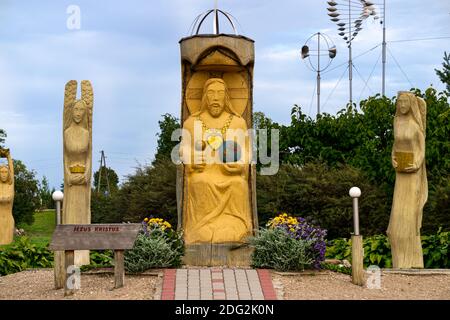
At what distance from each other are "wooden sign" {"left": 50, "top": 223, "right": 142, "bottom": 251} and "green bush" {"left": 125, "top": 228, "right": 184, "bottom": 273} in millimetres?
953

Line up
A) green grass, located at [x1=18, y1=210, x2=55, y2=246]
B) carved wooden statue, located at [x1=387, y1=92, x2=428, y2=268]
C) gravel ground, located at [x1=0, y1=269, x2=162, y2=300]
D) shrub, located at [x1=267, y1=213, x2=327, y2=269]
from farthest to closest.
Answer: green grass, located at [x1=18, y1=210, x2=55, y2=246]
carved wooden statue, located at [x1=387, y1=92, x2=428, y2=268]
shrub, located at [x1=267, y1=213, x2=327, y2=269]
gravel ground, located at [x1=0, y1=269, x2=162, y2=300]

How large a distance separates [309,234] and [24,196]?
2414 centimetres

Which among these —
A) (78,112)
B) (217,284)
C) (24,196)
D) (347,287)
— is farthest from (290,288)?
(24,196)

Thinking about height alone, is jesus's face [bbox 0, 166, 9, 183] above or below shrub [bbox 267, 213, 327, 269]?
above

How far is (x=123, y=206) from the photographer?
91.8 ft

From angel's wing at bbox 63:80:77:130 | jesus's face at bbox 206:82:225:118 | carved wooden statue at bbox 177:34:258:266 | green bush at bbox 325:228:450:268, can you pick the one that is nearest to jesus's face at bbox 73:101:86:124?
angel's wing at bbox 63:80:77:130

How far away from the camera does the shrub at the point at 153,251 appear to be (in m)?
12.3

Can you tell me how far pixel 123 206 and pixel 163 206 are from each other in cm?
352

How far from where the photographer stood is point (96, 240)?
11289 millimetres

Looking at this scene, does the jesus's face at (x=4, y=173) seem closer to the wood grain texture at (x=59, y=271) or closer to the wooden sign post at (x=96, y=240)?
the wood grain texture at (x=59, y=271)

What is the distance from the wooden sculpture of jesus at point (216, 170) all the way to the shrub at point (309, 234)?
80cm

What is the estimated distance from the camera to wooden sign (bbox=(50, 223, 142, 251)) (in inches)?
440

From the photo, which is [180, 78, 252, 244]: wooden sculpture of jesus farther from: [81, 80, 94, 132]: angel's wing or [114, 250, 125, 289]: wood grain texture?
[81, 80, 94, 132]: angel's wing

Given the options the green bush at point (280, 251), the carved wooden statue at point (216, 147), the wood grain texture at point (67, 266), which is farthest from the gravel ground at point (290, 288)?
the carved wooden statue at point (216, 147)
